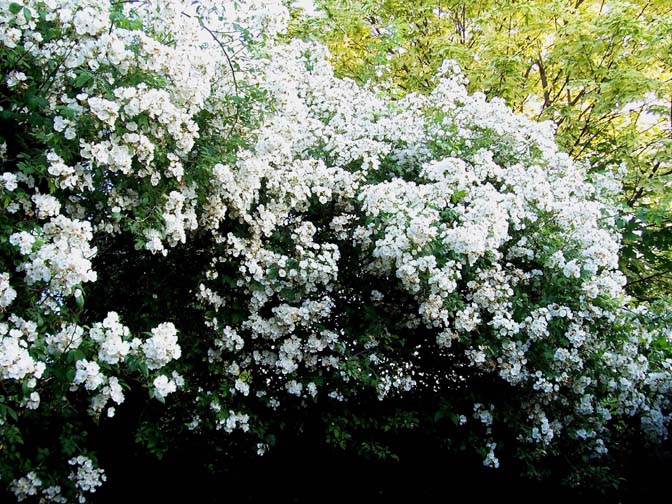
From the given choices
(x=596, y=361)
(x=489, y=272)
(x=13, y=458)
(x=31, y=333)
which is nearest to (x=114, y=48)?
(x=31, y=333)

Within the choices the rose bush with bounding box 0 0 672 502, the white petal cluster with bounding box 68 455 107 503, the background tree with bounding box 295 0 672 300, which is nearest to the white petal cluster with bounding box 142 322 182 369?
the rose bush with bounding box 0 0 672 502

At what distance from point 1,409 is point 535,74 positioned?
370 inches

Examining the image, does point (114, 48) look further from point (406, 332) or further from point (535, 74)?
point (535, 74)

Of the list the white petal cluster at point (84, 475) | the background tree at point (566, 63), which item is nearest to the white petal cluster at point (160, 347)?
the white petal cluster at point (84, 475)

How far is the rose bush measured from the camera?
2.90 metres

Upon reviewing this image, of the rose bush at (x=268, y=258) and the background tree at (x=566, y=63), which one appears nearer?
the rose bush at (x=268, y=258)

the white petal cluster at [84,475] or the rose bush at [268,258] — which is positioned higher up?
the rose bush at [268,258]

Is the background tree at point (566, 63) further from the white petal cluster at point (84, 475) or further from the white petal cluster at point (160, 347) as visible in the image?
the white petal cluster at point (84, 475)

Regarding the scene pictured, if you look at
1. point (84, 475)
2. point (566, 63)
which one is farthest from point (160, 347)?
point (566, 63)

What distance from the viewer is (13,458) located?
3.32 meters

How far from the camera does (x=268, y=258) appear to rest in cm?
406

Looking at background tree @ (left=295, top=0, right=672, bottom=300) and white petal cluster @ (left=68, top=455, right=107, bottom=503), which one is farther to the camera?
background tree @ (left=295, top=0, right=672, bottom=300)

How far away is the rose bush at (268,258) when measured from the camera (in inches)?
114

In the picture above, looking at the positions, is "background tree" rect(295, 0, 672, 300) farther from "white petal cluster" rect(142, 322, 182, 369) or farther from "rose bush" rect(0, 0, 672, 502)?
"white petal cluster" rect(142, 322, 182, 369)
